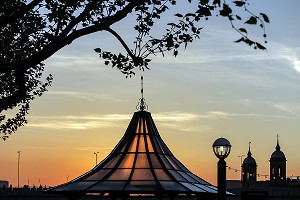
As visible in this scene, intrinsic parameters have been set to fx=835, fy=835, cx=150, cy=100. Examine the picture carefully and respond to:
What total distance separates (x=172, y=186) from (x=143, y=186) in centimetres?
101

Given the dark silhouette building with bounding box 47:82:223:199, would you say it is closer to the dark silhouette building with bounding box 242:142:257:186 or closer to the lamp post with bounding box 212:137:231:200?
the lamp post with bounding box 212:137:231:200

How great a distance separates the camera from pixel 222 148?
22234 millimetres

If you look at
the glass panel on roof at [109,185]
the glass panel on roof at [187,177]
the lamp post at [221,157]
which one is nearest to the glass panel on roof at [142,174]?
the glass panel on roof at [109,185]

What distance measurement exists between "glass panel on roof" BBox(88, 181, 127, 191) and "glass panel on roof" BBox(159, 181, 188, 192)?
1431 mm

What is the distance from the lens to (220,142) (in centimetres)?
2234

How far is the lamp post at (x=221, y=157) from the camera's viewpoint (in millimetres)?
21953

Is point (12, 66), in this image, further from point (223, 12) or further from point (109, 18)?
point (223, 12)

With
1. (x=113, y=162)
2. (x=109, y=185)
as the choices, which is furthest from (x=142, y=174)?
(x=113, y=162)

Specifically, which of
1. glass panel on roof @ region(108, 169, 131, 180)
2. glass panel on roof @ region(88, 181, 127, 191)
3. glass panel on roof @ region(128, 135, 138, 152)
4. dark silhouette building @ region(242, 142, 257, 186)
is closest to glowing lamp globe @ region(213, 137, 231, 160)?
glass panel on roof @ region(88, 181, 127, 191)

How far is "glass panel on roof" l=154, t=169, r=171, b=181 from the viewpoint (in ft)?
97.0

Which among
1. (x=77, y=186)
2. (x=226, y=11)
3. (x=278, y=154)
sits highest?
(x=278, y=154)

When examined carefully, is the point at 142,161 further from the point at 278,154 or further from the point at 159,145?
the point at 278,154

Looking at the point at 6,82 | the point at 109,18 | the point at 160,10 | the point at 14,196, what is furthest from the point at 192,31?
the point at 14,196

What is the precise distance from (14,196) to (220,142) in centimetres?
8176
